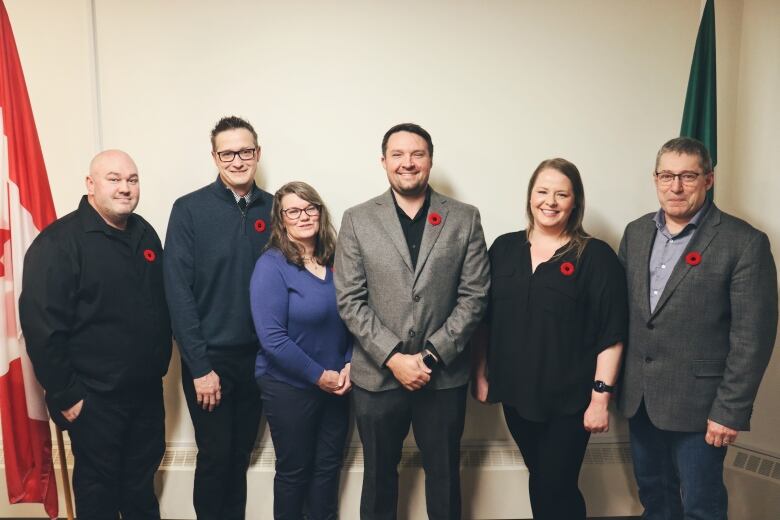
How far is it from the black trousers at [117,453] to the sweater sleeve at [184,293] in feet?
0.93

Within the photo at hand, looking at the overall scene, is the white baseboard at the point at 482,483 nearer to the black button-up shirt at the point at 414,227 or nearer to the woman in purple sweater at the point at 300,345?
the woman in purple sweater at the point at 300,345

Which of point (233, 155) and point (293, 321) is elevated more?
point (233, 155)

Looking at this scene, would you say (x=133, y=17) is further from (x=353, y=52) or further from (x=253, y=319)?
(x=253, y=319)

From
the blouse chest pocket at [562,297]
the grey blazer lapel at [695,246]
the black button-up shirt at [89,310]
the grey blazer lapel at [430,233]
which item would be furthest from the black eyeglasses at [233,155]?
the grey blazer lapel at [695,246]

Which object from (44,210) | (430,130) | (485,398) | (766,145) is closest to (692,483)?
(485,398)

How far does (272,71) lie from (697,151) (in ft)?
6.22

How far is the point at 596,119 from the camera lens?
267 centimetres

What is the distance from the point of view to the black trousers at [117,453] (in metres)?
2.11

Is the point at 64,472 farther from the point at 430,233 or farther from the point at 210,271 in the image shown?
the point at 430,233

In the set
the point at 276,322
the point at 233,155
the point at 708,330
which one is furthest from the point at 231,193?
the point at 708,330

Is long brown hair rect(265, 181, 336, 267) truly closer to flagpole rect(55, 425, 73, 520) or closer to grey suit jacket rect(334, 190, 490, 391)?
grey suit jacket rect(334, 190, 490, 391)

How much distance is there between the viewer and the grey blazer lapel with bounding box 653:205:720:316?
6.11 feet

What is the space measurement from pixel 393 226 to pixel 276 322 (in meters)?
0.60

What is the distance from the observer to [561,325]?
193cm
